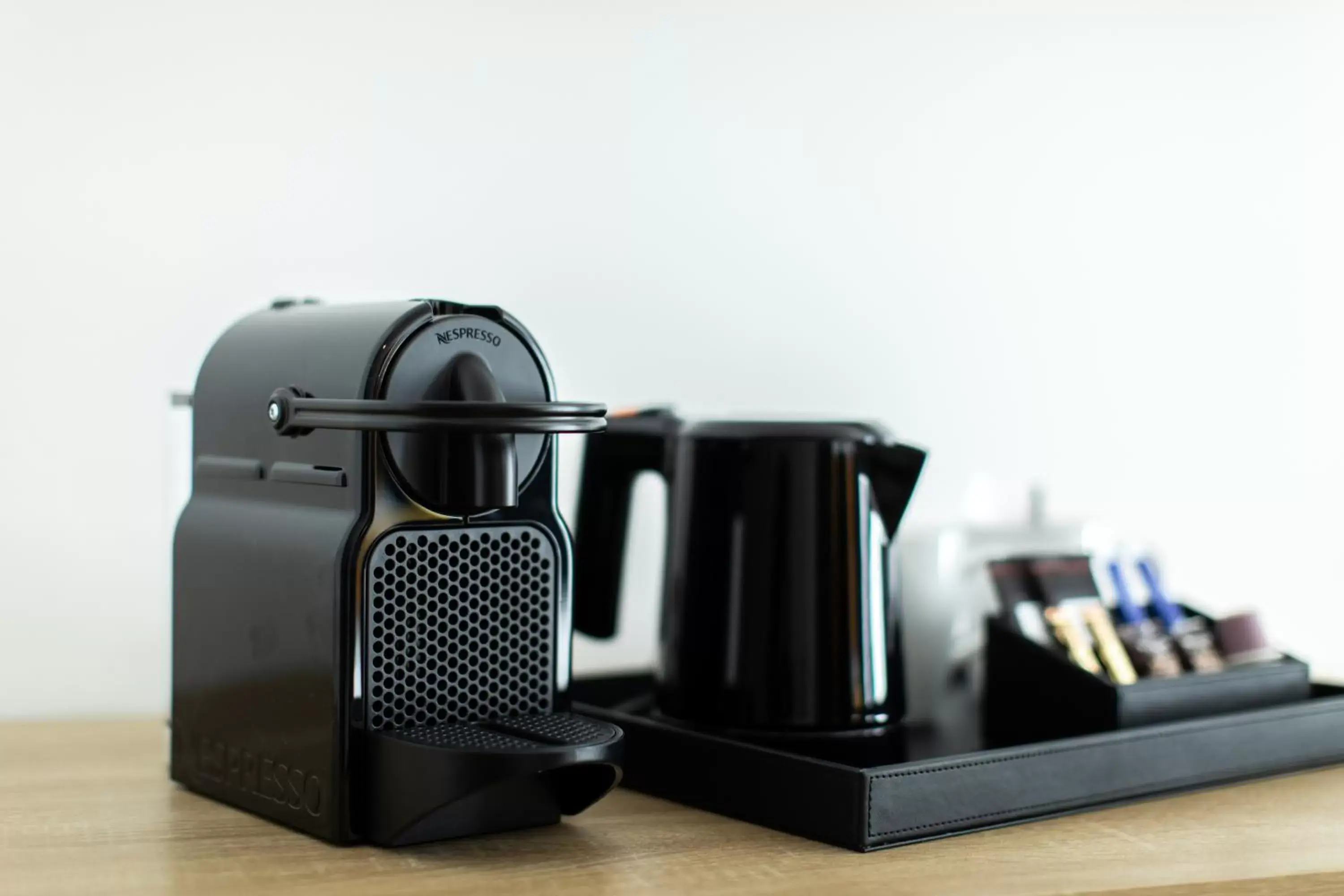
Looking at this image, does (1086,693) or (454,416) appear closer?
(454,416)

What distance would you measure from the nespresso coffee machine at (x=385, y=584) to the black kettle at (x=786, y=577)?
0.15 m

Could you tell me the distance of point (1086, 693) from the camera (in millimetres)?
928

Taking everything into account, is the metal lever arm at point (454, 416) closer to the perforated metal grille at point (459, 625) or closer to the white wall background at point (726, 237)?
the perforated metal grille at point (459, 625)

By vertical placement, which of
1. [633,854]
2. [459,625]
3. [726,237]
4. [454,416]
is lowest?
[633,854]

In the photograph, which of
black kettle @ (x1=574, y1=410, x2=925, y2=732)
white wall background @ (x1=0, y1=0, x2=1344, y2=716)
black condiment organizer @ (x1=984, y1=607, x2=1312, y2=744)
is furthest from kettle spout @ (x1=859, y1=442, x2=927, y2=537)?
white wall background @ (x1=0, y1=0, x2=1344, y2=716)

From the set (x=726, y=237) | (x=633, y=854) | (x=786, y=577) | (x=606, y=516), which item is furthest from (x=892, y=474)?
(x=726, y=237)

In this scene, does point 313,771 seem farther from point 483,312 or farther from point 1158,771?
point 1158,771

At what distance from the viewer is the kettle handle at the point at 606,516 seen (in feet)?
3.22

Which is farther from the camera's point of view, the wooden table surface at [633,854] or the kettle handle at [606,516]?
the kettle handle at [606,516]

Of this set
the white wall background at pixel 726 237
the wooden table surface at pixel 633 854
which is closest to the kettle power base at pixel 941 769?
the wooden table surface at pixel 633 854

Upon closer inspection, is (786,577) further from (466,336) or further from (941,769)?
(466,336)

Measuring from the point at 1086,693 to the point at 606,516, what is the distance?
34 cm

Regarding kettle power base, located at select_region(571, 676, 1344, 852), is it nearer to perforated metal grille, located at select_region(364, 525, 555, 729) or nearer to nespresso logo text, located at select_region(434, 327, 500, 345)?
perforated metal grille, located at select_region(364, 525, 555, 729)

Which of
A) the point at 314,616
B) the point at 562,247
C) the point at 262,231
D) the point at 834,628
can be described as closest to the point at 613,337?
the point at 562,247
